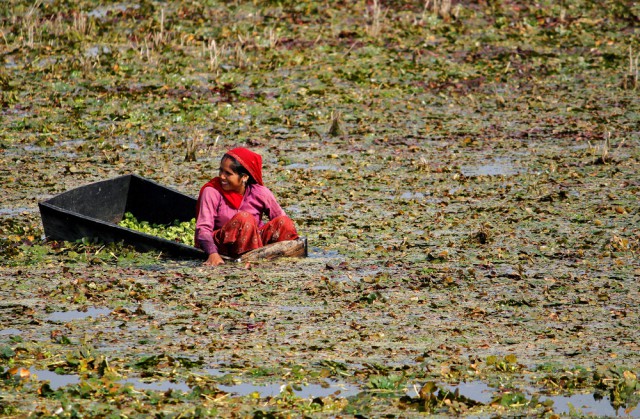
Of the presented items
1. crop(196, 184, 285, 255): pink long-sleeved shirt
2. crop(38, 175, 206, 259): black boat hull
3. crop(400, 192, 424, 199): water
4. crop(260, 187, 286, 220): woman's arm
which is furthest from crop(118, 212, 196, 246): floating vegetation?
crop(400, 192, 424, 199): water

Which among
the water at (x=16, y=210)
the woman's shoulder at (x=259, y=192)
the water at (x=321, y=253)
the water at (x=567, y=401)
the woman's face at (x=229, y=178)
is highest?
the woman's face at (x=229, y=178)

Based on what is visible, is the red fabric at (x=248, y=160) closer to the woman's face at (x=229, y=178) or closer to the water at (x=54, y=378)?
the woman's face at (x=229, y=178)

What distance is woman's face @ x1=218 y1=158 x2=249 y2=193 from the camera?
31.2 ft

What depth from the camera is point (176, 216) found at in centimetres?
1112

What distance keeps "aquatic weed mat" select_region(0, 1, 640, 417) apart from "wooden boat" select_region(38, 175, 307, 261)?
128 millimetres

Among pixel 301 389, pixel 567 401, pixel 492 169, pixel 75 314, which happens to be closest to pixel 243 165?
pixel 75 314

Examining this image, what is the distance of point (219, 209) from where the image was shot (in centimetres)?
973

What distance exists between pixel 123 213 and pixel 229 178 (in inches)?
87.3

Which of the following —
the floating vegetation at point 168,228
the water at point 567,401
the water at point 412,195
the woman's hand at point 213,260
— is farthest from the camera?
the water at point 412,195

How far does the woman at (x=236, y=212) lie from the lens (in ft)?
31.0

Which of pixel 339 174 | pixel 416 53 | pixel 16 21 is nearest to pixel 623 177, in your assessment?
pixel 339 174

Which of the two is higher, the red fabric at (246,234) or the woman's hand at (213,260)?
the red fabric at (246,234)

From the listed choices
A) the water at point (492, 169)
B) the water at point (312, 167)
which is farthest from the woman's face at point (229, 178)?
the water at point (492, 169)

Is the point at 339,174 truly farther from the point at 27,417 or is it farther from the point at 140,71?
the point at 27,417
